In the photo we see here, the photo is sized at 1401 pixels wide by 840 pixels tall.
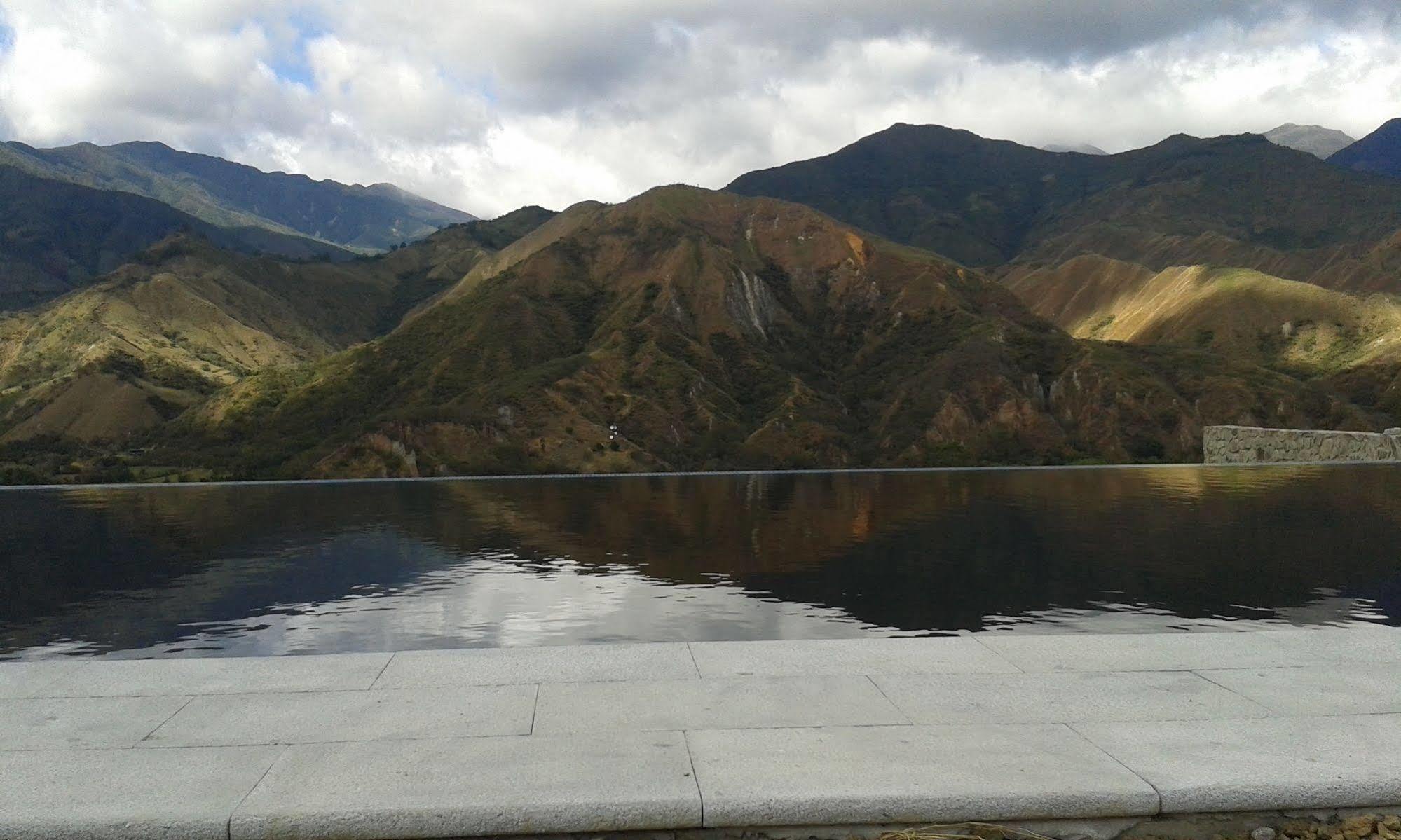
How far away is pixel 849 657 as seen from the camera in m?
7.92

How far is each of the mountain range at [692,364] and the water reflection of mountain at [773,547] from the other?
22.6m

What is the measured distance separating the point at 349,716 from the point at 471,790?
1.71m

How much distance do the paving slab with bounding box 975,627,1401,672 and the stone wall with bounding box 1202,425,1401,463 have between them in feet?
142

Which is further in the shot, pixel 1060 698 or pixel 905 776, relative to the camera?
pixel 1060 698

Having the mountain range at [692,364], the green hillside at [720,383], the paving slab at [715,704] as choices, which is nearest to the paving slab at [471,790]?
the paving slab at [715,704]

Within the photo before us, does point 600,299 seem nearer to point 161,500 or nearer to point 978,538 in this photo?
point 161,500

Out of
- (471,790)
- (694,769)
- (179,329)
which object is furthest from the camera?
(179,329)

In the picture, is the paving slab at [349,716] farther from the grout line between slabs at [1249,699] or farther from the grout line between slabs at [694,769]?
the grout line between slabs at [1249,699]

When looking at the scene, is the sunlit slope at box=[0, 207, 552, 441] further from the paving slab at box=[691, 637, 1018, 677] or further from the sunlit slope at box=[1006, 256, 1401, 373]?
the sunlit slope at box=[1006, 256, 1401, 373]

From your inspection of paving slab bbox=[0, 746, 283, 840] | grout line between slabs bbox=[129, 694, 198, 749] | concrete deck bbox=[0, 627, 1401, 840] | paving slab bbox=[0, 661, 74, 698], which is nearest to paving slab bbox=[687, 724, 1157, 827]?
concrete deck bbox=[0, 627, 1401, 840]

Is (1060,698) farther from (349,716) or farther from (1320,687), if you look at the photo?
(349,716)

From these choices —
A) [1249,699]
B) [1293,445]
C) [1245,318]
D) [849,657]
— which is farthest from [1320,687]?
[1245,318]

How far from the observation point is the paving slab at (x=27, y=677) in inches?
282

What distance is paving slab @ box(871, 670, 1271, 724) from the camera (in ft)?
21.0
